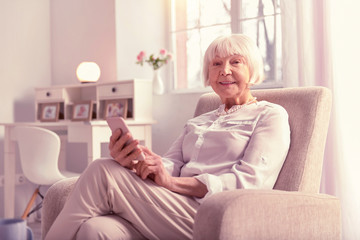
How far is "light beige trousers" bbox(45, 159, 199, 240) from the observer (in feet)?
5.15

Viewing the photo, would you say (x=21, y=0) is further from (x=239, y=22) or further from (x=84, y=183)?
(x=84, y=183)

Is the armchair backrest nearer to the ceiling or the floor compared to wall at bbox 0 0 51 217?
nearer to the floor

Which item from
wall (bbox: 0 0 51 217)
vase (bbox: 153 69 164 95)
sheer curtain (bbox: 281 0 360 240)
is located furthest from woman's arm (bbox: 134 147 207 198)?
wall (bbox: 0 0 51 217)

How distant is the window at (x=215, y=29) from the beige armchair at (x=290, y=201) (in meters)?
1.36

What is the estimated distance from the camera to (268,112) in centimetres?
179

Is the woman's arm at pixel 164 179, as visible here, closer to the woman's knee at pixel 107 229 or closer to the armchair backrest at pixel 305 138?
the woman's knee at pixel 107 229

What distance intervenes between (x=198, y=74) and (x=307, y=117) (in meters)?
2.10

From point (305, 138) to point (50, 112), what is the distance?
108 inches

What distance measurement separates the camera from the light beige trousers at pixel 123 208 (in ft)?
5.15

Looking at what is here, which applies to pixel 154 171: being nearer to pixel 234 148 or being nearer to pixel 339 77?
pixel 234 148

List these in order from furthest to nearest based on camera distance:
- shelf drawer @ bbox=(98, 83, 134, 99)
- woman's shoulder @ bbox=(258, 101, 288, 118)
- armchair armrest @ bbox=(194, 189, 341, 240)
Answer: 1. shelf drawer @ bbox=(98, 83, 134, 99)
2. woman's shoulder @ bbox=(258, 101, 288, 118)
3. armchair armrest @ bbox=(194, 189, 341, 240)

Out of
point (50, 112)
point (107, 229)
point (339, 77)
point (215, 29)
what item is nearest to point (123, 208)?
point (107, 229)

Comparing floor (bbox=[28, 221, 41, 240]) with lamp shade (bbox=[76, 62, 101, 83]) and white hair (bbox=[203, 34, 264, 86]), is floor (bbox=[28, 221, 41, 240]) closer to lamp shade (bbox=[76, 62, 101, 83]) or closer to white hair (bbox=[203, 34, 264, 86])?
lamp shade (bbox=[76, 62, 101, 83])

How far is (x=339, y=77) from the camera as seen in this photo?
8.15 feet
